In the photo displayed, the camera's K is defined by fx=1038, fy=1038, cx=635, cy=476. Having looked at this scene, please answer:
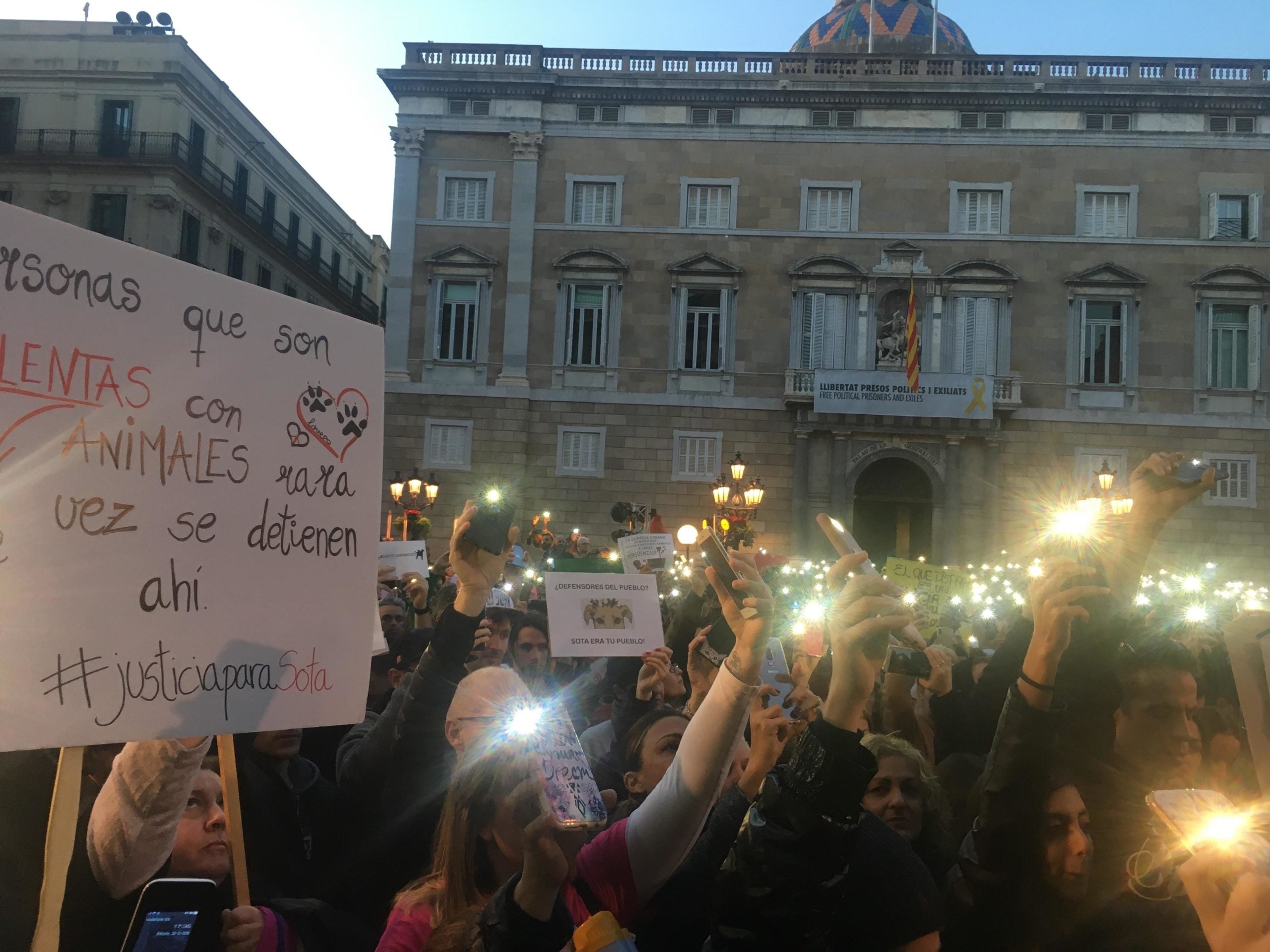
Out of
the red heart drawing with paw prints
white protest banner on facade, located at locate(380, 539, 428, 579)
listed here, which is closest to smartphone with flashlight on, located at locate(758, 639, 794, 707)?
the red heart drawing with paw prints

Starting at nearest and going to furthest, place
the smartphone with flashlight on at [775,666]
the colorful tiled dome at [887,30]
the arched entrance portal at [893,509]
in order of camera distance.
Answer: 1. the smartphone with flashlight on at [775,666]
2. the arched entrance portal at [893,509]
3. the colorful tiled dome at [887,30]

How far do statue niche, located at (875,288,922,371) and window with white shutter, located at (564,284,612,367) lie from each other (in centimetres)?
666

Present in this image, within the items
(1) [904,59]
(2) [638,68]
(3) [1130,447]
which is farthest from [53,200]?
(3) [1130,447]

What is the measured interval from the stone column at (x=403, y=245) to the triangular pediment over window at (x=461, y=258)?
619 mm

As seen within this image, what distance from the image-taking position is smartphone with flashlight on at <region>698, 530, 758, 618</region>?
274cm

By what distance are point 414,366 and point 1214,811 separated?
24808mm

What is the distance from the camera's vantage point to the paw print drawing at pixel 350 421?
8.87ft

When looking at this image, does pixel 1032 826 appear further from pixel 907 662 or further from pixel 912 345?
pixel 912 345

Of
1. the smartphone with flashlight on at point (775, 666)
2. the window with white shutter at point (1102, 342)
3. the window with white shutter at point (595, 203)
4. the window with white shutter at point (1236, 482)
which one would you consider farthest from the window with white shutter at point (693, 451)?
the smartphone with flashlight on at point (775, 666)

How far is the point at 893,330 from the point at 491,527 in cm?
2309

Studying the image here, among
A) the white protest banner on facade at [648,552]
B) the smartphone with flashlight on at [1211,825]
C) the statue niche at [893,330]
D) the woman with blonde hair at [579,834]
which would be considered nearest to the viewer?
the smartphone with flashlight on at [1211,825]

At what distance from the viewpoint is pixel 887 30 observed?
124 feet

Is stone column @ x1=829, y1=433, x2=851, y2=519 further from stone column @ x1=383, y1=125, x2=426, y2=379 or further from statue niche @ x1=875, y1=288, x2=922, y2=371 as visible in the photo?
stone column @ x1=383, y1=125, x2=426, y2=379

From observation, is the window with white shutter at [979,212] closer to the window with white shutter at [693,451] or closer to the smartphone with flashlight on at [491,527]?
the window with white shutter at [693,451]
